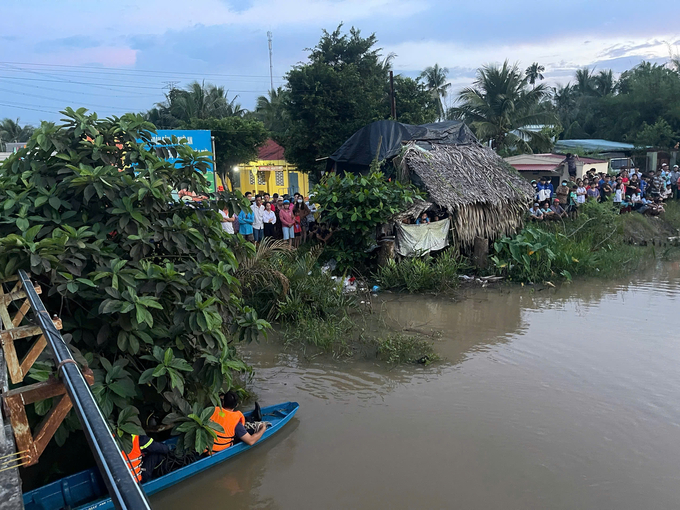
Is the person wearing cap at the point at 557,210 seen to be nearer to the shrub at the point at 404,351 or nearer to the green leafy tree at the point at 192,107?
the shrub at the point at 404,351

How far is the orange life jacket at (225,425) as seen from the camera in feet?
17.0

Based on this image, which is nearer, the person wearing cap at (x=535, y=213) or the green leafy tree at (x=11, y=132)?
the person wearing cap at (x=535, y=213)

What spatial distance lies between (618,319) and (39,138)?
912 centimetres

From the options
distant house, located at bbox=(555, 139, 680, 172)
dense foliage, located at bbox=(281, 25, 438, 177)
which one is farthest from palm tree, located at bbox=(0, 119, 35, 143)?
distant house, located at bbox=(555, 139, 680, 172)

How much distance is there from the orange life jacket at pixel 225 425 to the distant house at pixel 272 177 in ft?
78.5

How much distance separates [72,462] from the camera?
4949 millimetres

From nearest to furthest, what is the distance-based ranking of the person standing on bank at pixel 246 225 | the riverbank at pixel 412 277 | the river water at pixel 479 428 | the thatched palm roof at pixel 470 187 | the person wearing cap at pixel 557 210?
the river water at pixel 479 428, the riverbank at pixel 412 277, the person standing on bank at pixel 246 225, the thatched palm roof at pixel 470 187, the person wearing cap at pixel 557 210

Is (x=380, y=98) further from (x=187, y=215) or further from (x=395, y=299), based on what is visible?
(x=187, y=215)

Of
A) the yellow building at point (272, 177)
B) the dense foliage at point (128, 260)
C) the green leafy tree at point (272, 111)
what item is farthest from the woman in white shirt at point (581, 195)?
the green leafy tree at point (272, 111)

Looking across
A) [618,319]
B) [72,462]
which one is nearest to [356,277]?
[618,319]

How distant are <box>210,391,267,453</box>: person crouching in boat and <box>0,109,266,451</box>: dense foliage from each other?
23 centimetres

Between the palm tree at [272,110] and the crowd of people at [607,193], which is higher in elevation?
the palm tree at [272,110]

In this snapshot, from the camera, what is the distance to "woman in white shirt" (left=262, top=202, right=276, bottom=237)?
1250 cm

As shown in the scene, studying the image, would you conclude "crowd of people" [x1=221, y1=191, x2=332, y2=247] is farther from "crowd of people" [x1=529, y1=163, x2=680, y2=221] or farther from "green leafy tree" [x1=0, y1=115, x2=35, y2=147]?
"green leafy tree" [x1=0, y1=115, x2=35, y2=147]
